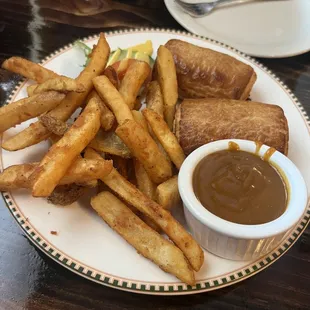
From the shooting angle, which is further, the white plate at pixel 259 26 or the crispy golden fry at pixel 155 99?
the white plate at pixel 259 26

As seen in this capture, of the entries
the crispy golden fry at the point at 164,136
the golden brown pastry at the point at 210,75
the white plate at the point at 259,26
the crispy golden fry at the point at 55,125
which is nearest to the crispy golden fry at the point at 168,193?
the crispy golden fry at the point at 164,136

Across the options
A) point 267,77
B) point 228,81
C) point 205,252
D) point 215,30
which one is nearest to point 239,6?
point 215,30

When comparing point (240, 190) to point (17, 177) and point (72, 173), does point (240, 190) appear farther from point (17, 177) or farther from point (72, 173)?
point (17, 177)

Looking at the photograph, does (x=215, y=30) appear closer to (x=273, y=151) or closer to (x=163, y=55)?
(x=163, y=55)

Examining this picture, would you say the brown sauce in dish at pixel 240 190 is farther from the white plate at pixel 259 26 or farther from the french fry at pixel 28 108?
the white plate at pixel 259 26

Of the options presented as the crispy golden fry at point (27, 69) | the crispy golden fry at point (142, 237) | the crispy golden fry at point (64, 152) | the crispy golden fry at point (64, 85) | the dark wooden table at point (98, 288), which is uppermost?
the crispy golden fry at point (64, 85)

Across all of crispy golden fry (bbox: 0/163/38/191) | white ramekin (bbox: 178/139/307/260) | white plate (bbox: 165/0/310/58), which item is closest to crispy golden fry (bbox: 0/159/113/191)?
A: crispy golden fry (bbox: 0/163/38/191)
